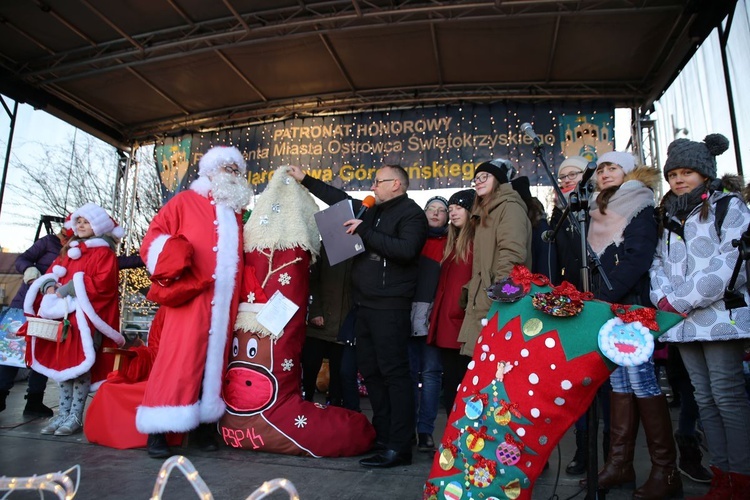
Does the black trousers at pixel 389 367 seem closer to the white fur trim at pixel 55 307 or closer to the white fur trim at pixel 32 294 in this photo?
the white fur trim at pixel 55 307

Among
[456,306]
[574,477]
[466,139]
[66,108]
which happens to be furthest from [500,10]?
[66,108]

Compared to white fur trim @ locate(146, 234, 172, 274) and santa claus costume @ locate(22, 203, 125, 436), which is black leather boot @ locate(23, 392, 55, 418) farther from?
white fur trim @ locate(146, 234, 172, 274)

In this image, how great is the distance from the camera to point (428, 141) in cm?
821

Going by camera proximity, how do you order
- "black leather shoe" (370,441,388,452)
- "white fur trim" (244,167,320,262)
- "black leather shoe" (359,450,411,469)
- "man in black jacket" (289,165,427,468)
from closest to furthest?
"black leather shoe" (359,450,411,469)
"man in black jacket" (289,165,427,468)
"black leather shoe" (370,441,388,452)
"white fur trim" (244,167,320,262)

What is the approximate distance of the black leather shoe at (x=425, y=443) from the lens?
3.37 meters

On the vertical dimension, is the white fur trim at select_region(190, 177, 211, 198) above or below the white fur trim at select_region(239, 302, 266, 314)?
above

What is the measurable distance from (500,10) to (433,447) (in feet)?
17.3

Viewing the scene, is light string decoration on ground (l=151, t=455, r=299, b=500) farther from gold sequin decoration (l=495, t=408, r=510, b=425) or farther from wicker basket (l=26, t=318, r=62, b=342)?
wicker basket (l=26, t=318, r=62, b=342)

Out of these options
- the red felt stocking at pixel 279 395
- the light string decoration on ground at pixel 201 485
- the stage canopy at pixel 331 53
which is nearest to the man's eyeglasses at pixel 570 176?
the red felt stocking at pixel 279 395

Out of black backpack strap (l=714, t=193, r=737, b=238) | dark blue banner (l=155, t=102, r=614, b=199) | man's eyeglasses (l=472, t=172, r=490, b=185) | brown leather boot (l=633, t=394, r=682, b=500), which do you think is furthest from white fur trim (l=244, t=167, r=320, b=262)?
dark blue banner (l=155, t=102, r=614, b=199)

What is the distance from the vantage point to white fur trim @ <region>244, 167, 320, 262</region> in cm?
349

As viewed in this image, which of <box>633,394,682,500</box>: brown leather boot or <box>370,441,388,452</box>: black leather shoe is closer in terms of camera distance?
<box>633,394,682,500</box>: brown leather boot

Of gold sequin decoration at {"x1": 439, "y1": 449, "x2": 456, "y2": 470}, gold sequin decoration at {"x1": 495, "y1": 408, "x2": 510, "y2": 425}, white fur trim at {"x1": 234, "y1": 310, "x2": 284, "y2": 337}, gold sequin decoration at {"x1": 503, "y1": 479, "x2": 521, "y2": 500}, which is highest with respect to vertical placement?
white fur trim at {"x1": 234, "y1": 310, "x2": 284, "y2": 337}

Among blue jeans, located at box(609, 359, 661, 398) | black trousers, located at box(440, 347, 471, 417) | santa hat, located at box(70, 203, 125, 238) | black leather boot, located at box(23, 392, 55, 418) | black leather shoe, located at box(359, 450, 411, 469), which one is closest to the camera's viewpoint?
blue jeans, located at box(609, 359, 661, 398)
